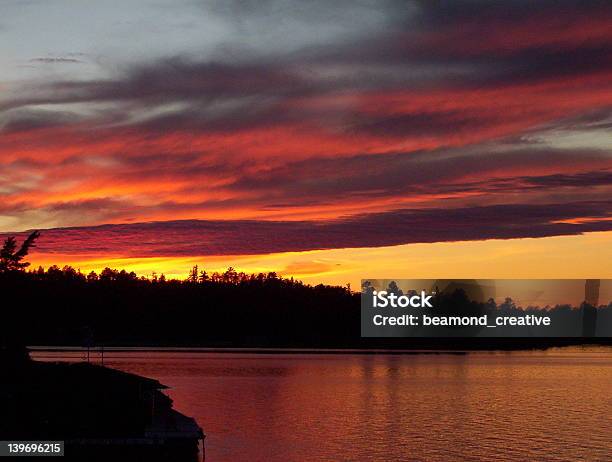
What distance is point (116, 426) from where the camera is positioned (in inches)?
2343

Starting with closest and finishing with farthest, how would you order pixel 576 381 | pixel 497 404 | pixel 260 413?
pixel 260 413 < pixel 497 404 < pixel 576 381

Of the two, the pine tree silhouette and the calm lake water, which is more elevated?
the pine tree silhouette

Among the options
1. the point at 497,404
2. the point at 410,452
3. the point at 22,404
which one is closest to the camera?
the point at 22,404

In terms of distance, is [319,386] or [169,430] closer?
[169,430]

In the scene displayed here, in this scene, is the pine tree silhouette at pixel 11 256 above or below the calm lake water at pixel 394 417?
above

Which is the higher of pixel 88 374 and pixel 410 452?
pixel 88 374

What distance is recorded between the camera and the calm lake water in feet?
236

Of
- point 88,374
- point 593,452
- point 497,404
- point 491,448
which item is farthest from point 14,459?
point 497,404

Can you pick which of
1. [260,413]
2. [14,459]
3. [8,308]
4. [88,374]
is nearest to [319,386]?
[260,413]

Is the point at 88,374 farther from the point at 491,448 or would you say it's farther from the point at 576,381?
the point at 576,381

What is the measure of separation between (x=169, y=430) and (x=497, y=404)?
66127 millimetres

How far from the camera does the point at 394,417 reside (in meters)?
98.1

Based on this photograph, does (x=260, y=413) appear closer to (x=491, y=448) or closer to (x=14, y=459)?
(x=491, y=448)

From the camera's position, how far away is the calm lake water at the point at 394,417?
72000 millimetres
